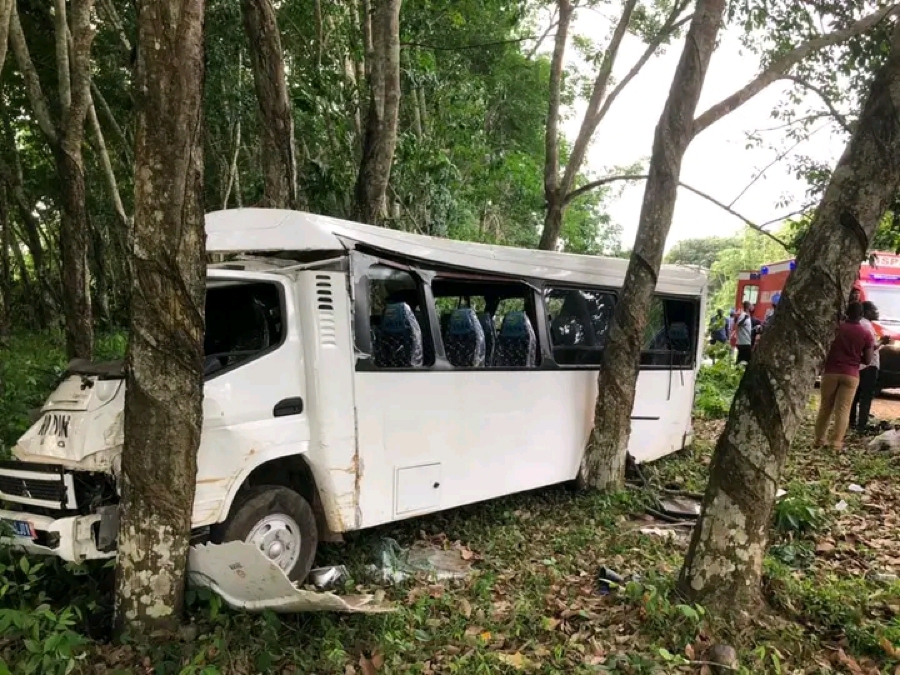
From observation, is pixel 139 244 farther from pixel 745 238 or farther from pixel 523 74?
pixel 745 238

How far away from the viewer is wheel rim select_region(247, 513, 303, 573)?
14.2 feet

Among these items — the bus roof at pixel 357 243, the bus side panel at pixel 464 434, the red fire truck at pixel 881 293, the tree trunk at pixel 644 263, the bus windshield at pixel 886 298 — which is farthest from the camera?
the bus windshield at pixel 886 298

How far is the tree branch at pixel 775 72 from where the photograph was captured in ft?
20.9

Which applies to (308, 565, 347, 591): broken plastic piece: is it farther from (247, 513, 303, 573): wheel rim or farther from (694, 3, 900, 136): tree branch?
(694, 3, 900, 136): tree branch

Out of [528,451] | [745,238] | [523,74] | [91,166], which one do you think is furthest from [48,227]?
[745,238]

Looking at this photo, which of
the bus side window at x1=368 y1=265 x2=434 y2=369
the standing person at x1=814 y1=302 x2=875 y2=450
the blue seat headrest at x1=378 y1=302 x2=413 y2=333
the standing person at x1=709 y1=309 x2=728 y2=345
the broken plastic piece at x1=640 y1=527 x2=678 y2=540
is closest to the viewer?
the bus side window at x1=368 y1=265 x2=434 y2=369

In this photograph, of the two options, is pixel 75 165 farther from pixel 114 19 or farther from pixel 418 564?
pixel 418 564

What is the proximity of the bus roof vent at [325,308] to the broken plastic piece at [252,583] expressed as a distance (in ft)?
4.82

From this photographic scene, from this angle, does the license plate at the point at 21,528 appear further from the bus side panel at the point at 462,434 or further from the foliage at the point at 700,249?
the foliage at the point at 700,249

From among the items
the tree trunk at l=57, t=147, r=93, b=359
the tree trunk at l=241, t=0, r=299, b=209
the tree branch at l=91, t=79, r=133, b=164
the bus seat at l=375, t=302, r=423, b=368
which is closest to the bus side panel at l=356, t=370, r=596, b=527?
the bus seat at l=375, t=302, r=423, b=368

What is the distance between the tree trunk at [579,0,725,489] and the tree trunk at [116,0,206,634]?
424 cm

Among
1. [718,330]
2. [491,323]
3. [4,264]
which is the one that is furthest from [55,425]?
[718,330]

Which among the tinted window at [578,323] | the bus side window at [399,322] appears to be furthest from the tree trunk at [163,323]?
the tinted window at [578,323]

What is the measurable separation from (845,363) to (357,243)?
6606 mm
